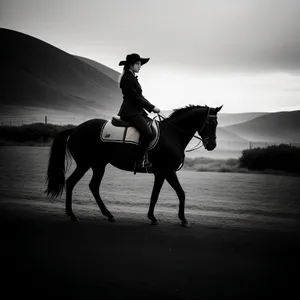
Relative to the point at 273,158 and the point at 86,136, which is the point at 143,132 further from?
the point at 273,158

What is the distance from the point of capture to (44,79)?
766 cm

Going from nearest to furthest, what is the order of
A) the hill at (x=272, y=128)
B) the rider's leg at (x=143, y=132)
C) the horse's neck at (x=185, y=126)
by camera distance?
the rider's leg at (x=143, y=132) < the horse's neck at (x=185, y=126) < the hill at (x=272, y=128)

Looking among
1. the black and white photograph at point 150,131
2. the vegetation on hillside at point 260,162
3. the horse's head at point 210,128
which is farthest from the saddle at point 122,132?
the vegetation on hillside at point 260,162

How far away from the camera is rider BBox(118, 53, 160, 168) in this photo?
16.6 ft

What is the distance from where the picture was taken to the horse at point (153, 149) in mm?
5172

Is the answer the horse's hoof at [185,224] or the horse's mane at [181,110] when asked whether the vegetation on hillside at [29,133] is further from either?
the horse's hoof at [185,224]

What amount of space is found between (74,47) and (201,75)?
8.49ft

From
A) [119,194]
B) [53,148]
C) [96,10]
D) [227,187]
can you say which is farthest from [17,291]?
[96,10]

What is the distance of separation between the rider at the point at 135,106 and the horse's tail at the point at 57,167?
109 cm

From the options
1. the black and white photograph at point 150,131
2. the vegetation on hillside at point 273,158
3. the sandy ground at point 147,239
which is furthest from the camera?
the vegetation on hillside at point 273,158

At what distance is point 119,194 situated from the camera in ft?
22.7

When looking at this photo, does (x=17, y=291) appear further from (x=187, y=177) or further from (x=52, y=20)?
(x=52, y=20)

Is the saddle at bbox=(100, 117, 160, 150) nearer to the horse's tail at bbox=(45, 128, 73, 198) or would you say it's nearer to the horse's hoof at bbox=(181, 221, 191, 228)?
the horse's tail at bbox=(45, 128, 73, 198)

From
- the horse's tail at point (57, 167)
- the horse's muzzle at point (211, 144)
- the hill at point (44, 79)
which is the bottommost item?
the horse's tail at point (57, 167)
